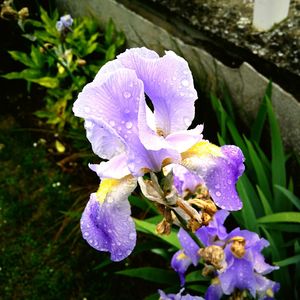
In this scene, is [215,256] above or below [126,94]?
below

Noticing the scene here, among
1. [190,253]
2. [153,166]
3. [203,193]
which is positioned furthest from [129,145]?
[190,253]

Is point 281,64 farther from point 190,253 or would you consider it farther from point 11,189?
point 11,189

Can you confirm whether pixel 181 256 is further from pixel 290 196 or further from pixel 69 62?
pixel 69 62

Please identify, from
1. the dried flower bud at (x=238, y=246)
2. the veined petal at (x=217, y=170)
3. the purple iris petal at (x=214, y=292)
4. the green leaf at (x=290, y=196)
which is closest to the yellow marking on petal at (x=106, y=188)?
the veined petal at (x=217, y=170)

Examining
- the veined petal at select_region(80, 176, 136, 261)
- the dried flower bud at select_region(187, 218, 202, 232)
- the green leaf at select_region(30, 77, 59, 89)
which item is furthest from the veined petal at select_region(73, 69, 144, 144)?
the green leaf at select_region(30, 77, 59, 89)

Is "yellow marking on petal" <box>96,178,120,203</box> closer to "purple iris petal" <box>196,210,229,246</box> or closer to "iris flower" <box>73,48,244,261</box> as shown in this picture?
"iris flower" <box>73,48,244,261</box>

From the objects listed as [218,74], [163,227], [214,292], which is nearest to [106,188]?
[163,227]
